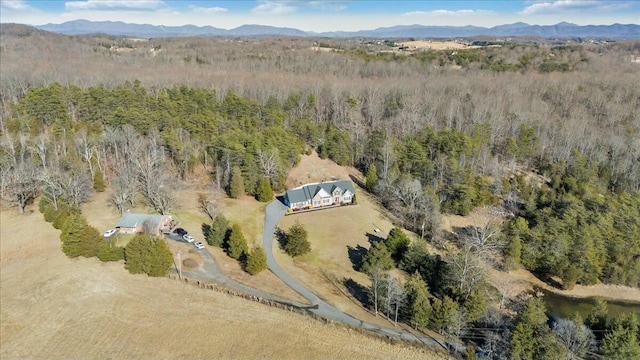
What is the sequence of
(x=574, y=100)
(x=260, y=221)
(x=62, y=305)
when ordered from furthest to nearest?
1. (x=574, y=100)
2. (x=260, y=221)
3. (x=62, y=305)

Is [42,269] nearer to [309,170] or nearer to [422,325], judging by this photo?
[422,325]

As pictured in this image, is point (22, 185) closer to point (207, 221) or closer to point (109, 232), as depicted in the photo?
point (109, 232)

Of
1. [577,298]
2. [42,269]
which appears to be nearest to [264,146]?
[42,269]

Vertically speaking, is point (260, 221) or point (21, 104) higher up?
point (21, 104)

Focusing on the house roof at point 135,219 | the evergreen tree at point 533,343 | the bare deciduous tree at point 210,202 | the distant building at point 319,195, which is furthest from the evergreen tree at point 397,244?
the house roof at point 135,219

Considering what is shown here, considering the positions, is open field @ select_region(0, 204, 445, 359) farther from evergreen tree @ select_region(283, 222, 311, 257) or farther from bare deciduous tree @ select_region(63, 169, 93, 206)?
bare deciduous tree @ select_region(63, 169, 93, 206)
